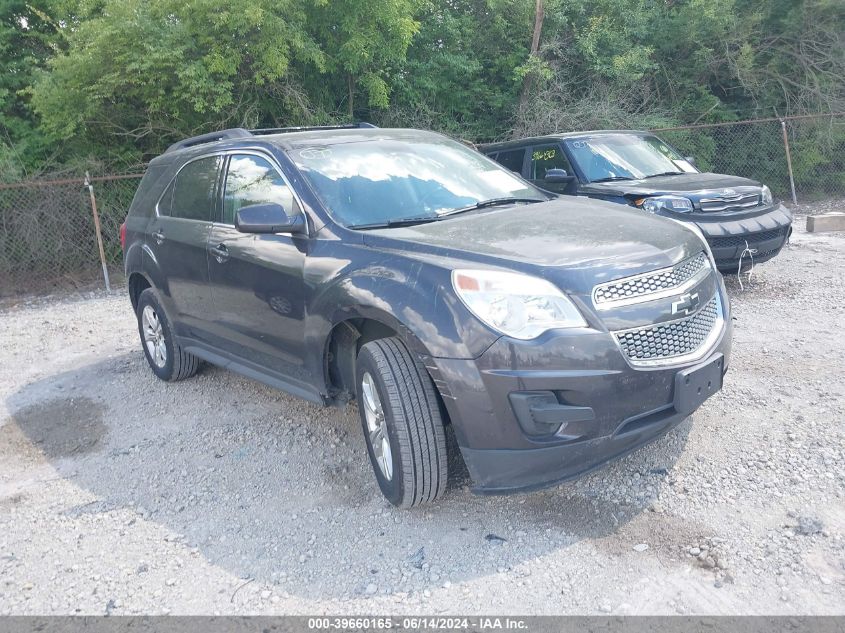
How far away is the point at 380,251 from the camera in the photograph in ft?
11.6

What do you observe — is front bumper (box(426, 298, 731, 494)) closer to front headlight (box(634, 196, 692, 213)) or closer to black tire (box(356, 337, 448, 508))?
black tire (box(356, 337, 448, 508))

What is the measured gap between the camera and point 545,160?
27.6ft

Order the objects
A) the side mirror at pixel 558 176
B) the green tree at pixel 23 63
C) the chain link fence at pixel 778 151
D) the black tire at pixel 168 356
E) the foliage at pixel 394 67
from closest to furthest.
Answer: the black tire at pixel 168 356 → the side mirror at pixel 558 176 → the foliage at pixel 394 67 → the green tree at pixel 23 63 → the chain link fence at pixel 778 151

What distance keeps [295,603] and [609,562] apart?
1306mm

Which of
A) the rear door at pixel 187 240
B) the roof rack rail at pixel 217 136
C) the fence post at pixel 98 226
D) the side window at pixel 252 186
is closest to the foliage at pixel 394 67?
the fence post at pixel 98 226

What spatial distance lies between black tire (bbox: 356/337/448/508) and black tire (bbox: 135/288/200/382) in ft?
9.08

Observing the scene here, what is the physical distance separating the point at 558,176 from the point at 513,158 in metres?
1.45

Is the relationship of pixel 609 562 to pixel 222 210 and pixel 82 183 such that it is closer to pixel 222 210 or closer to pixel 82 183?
pixel 222 210

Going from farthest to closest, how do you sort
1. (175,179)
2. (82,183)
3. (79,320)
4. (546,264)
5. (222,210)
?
(82,183), (79,320), (175,179), (222,210), (546,264)

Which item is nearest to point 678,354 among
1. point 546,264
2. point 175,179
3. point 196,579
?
point 546,264

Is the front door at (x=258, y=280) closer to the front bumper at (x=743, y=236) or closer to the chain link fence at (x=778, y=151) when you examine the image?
the front bumper at (x=743, y=236)

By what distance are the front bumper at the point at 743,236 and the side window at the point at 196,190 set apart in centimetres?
450

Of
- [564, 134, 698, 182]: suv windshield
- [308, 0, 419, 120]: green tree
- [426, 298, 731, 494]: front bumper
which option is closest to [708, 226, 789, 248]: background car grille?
[564, 134, 698, 182]: suv windshield

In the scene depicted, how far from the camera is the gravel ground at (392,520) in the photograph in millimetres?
2930
